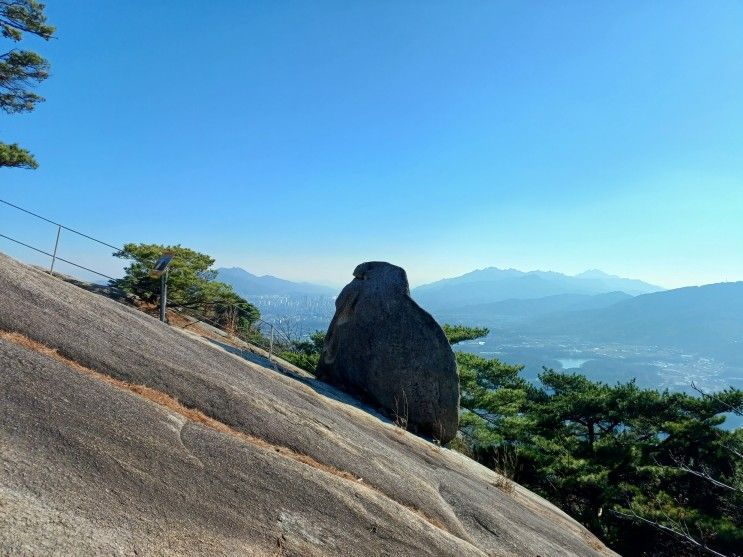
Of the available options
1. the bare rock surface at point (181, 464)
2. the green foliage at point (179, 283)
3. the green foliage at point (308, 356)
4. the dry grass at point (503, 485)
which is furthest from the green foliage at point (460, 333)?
the bare rock surface at point (181, 464)

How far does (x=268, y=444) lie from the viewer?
5.38m

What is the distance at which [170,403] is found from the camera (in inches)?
207

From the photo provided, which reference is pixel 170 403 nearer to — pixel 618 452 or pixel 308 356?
pixel 308 356

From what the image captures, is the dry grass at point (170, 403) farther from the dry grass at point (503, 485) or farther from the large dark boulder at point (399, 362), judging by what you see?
the large dark boulder at point (399, 362)

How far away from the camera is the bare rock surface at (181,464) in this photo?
3312 mm

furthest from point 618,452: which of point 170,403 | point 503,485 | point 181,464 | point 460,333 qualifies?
point 181,464

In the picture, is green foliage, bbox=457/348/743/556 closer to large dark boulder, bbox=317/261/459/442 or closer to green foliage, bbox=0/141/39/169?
large dark boulder, bbox=317/261/459/442

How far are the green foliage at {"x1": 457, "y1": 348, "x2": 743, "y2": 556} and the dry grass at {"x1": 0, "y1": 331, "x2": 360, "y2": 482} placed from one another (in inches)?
381

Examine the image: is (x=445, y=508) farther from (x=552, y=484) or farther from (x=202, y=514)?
(x=552, y=484)

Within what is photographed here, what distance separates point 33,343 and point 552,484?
639 inches

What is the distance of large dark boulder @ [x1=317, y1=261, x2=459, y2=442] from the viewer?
11070 millimetres

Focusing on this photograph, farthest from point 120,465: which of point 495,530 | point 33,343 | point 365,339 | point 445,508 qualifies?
point 365,339

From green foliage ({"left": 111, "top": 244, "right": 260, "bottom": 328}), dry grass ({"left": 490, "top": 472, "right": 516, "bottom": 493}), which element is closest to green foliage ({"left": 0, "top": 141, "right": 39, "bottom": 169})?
green foliage ({"left": 111, "top": 244, "right": 260, "bottom": 328})

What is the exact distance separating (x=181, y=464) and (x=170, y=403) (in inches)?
51.0
